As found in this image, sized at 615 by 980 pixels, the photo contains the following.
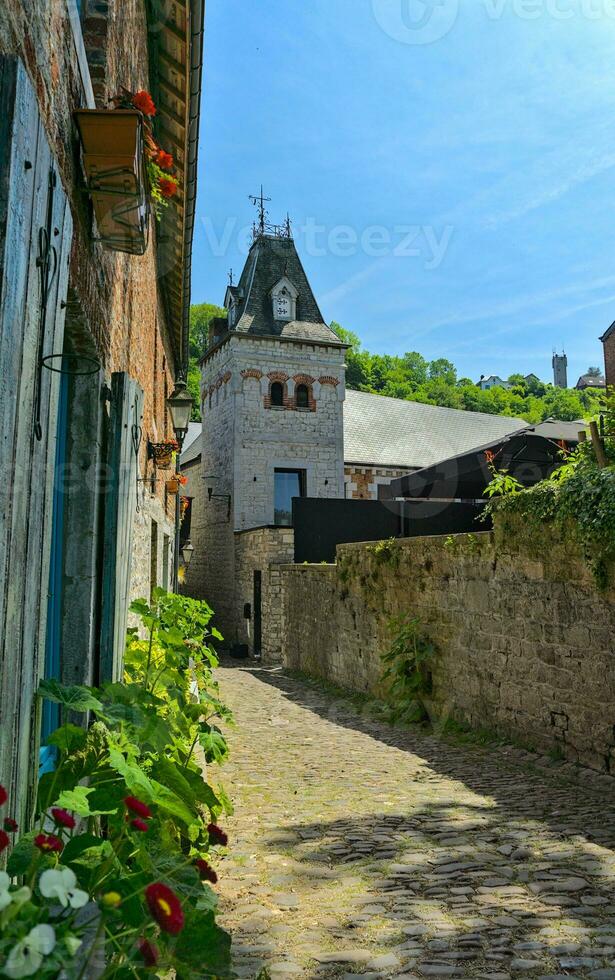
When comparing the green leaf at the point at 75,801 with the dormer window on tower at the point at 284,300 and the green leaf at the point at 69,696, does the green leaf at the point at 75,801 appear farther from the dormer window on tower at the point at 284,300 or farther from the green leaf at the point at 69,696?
the dormer window on tower at the point at 284,300

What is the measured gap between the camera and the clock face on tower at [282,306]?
906 inches

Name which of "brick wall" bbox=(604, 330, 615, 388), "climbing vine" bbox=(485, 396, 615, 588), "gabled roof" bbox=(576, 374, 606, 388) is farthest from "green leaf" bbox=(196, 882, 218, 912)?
"gabled roof" bbox=(576, 374, 606, 388)

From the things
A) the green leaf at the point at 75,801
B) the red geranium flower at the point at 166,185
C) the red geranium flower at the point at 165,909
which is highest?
the red geranium flower at the point at 166,185

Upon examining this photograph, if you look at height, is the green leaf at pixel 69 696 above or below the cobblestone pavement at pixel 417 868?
above

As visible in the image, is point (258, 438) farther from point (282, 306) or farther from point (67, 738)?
point (67, 738)

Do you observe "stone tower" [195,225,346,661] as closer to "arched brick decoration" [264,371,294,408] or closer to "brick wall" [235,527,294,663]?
"arched brick decoration" [264,371,294,408]

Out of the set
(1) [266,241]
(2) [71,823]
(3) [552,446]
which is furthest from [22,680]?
(1) [266,241]

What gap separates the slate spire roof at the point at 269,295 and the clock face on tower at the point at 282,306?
16 centimetres

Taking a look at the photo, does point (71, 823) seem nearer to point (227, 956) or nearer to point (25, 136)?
point (227, 956)

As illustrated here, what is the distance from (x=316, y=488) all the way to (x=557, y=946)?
19124 mm

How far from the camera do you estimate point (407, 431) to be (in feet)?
83.8

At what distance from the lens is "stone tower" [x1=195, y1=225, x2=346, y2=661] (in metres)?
21.0

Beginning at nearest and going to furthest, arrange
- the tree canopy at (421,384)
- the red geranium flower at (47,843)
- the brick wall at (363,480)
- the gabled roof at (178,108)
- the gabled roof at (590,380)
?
1. the red geranium flower at (47,843)
2. the gabled roof at (178,108)
3. the brick wall at (363,480)
4. the tree canopy at (421,384)
5. the gabled roof at (590,380)

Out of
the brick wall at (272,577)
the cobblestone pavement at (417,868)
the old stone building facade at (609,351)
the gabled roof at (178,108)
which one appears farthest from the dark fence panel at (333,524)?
the old stone building facade at (609,351)
